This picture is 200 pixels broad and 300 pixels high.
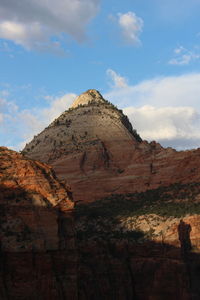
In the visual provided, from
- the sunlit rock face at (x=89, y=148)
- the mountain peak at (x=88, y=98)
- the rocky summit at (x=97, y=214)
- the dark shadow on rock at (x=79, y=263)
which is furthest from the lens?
the mountain peak at (x=88, y=98)

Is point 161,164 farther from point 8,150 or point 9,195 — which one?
point 9,195

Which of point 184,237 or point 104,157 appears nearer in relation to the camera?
point 184,237

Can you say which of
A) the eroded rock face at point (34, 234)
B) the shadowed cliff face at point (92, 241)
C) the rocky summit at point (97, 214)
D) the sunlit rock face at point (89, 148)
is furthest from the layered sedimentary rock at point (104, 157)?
the eroded rock face at point (34, 234)

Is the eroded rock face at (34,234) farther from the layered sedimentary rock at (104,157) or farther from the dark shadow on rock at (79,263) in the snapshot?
the layered sedimentary rock at (104,157)

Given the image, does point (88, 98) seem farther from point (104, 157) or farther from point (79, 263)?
point (79, 263)

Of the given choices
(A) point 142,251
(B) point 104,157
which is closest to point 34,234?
(A) point 142,251

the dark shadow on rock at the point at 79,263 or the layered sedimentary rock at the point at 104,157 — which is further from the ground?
the layered sedimentary rock at the point at 104,157

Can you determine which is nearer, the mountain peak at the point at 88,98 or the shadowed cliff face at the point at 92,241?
the shadowed cliff face at the point at 92,241

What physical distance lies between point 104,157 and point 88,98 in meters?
30.3

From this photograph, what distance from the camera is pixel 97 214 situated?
281 ft

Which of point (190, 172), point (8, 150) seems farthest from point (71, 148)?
point (8, 150)

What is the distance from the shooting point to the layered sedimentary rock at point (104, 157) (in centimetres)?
9825

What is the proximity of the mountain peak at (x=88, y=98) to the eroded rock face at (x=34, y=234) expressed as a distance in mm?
82873

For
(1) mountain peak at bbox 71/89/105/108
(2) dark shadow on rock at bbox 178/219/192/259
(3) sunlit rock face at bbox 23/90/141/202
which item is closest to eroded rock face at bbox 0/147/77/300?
(2) dark shadow on rock at bbox 178/219/192/259
